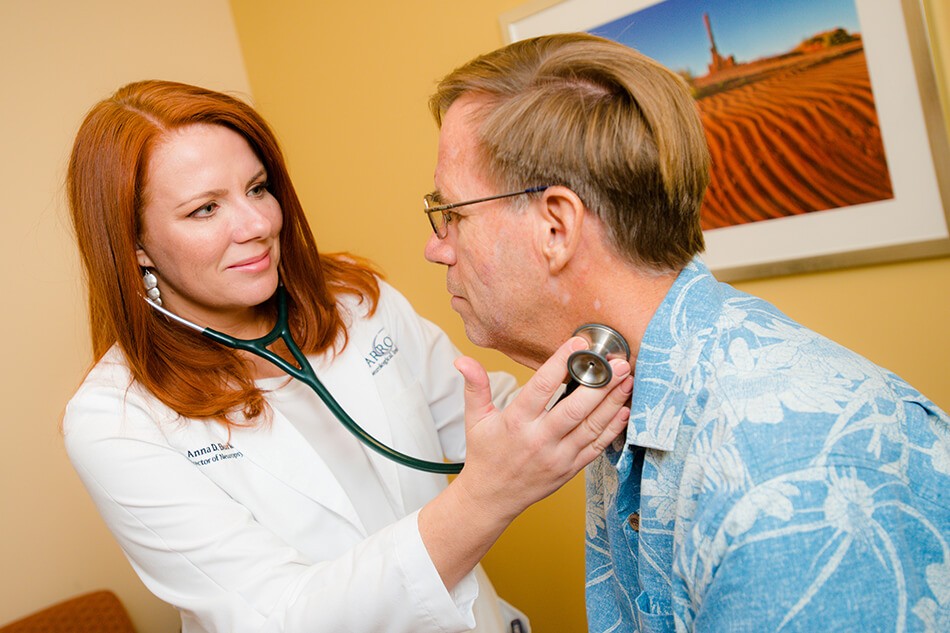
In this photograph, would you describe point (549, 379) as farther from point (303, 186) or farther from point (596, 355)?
point (303, 186)

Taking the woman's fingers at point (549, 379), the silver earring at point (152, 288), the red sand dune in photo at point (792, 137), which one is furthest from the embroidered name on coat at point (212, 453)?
the red sand dune in photo at point (792, 137)

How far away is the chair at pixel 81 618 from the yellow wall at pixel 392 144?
3.25ft

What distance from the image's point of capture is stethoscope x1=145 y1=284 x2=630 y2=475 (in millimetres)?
895

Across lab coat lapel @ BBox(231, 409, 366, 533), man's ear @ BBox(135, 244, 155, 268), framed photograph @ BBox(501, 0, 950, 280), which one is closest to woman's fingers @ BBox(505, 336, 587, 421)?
lab coat lapel @ BBox(231, 409, 366, 533)

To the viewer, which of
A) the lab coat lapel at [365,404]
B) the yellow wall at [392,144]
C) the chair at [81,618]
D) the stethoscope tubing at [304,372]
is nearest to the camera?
the stethoscope tubing at [304,372]

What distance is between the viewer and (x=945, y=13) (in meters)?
1.38

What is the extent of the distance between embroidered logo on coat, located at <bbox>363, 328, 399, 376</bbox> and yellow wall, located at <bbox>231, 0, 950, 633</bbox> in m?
0.66

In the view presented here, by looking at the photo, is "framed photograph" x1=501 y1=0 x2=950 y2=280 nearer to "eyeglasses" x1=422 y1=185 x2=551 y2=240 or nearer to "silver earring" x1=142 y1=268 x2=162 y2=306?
"eyeglasses" x1=422 y1=185 x2=551 y2=240

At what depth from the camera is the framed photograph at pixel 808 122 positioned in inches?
56.2

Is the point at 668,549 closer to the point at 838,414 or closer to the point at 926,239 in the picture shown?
the point at 838,414

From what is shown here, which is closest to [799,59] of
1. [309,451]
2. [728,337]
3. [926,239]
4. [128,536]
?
[926,239]

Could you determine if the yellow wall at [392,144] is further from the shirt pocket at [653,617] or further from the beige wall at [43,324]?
the shirt pocket at [653,617]

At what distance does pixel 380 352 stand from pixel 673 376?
2.43 feet

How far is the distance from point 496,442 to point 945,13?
43.7 inches
